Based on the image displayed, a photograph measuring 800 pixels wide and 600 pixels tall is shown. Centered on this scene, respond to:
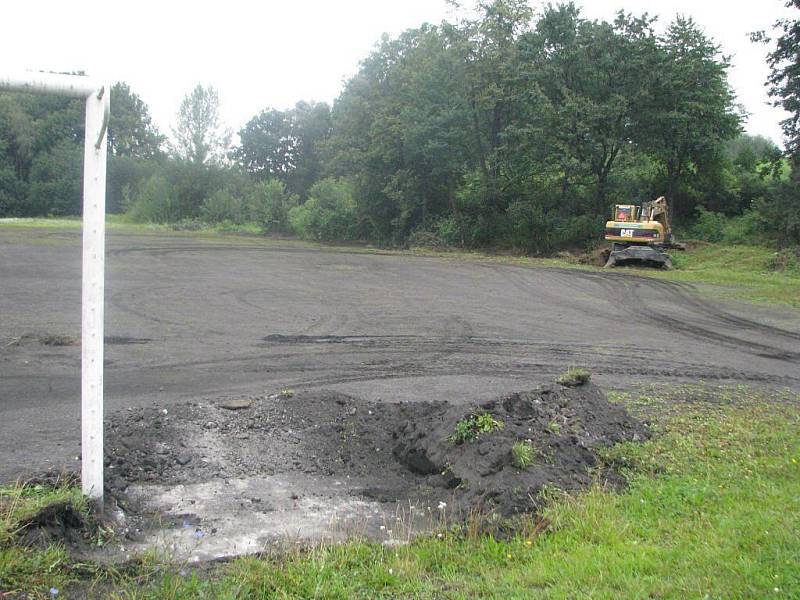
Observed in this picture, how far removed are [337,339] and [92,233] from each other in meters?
7.86

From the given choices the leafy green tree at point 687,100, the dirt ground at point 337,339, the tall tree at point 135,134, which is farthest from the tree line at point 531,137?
the tall tree at point 135,134

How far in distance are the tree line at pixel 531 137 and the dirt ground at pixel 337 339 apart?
13.1 m

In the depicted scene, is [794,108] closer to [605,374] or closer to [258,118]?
[605,374]

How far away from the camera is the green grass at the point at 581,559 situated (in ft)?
12.3

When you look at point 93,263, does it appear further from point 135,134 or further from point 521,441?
point 135,134

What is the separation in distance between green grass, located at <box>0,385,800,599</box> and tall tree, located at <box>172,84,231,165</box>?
6220cm

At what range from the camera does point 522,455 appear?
5.38 metres

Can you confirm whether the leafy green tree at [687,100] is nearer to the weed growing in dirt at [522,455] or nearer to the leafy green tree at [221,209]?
the weed growing in dirt at [522,455]

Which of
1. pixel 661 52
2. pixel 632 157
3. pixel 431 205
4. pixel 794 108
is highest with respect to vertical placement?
pixel 661 52

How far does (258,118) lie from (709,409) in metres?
85.1

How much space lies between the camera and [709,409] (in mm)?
7938

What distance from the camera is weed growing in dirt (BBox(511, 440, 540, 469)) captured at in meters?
5.35

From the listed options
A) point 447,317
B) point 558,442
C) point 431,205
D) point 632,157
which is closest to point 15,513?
point 558,442

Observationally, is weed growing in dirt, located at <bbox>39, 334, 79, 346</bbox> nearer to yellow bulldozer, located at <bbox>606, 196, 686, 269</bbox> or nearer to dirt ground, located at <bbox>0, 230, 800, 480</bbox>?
dirt ground, located at <bbox>0, 230, 800, 480</bbox>
